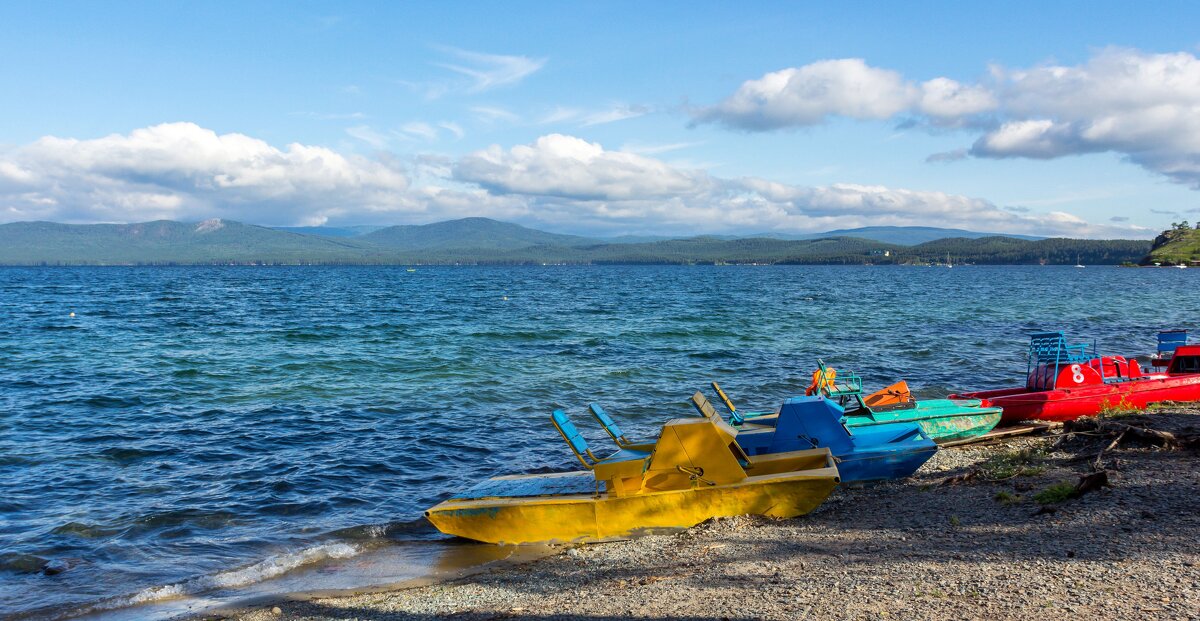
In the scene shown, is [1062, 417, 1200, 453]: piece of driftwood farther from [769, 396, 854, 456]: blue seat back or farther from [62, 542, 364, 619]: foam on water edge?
[62, 542, 364, 619]: foam on water edge

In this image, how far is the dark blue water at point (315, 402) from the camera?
12438 millimetres

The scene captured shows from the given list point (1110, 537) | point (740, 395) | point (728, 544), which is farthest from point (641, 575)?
point (740, 395)

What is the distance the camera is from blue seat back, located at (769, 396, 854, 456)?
13.6m

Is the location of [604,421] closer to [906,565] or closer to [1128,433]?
[906,565]

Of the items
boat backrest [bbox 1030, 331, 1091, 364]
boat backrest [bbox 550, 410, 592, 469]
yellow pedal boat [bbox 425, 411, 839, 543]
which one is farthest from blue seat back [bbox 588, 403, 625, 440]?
boat backrest [bbox 1030, 331, 1091, 364]

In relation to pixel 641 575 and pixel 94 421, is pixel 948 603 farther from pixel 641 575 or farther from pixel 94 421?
pixel 94 421

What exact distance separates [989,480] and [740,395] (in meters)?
11.6

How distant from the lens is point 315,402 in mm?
22906

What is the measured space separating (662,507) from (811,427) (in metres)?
3.56

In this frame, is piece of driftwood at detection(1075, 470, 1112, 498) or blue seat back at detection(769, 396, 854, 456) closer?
piece of driftwood at detection(1075, 470, 1112, 498)

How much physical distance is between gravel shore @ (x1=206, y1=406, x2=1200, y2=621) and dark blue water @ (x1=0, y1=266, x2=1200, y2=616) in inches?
140

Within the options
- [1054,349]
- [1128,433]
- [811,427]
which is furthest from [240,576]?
[1054,349]

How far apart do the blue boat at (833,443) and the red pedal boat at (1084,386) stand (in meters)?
5.79

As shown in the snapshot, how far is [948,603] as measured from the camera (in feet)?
24.3
